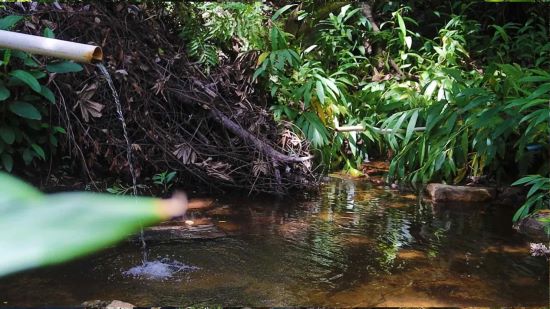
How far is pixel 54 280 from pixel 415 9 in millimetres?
4245

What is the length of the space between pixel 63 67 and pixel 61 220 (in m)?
0.81

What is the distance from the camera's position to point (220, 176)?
2.94 meters

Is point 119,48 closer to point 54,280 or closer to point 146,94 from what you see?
point 146,94

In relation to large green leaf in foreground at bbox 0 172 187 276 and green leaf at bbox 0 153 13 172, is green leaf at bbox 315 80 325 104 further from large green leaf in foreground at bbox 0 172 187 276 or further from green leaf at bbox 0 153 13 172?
green leaf at bbox 0 153 13 172

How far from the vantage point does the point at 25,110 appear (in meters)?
2.55

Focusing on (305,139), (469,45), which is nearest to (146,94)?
(305,139)

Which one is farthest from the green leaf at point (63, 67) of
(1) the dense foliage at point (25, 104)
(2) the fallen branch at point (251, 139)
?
(2) the fallen branch at point (251, 139)

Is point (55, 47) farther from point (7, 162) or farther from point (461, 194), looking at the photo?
point (461, 194)

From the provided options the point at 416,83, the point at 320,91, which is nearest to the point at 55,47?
the point at 320,91

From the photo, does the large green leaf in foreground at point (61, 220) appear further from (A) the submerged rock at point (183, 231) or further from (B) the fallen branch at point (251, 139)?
(B) the fallen branch at point (251, 139)

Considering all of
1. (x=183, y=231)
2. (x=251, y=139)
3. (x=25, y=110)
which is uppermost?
(x=25, y=110)

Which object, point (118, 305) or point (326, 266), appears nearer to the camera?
point (118, 305)

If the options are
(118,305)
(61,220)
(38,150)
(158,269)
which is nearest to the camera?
→ (118,305)

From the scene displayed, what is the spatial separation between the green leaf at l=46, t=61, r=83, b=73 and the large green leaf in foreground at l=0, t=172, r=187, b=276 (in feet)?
1.85
